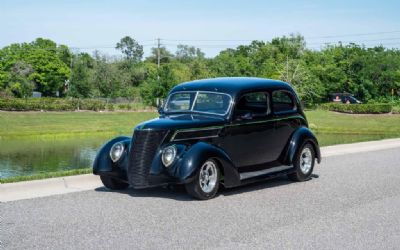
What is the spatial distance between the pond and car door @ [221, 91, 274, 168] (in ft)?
31.3

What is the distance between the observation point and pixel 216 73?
78.9 m

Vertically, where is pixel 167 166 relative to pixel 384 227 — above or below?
above

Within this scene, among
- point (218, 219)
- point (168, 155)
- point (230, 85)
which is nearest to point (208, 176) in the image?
point (168, 155)

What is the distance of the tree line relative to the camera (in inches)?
2788

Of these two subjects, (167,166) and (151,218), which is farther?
(167,166)

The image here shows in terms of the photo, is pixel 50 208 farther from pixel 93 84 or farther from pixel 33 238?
pixel 93 84

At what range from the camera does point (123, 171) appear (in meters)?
9.78

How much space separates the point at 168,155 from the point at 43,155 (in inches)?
737

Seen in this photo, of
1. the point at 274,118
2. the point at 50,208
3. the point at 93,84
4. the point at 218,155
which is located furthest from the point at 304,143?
the point at 93,84

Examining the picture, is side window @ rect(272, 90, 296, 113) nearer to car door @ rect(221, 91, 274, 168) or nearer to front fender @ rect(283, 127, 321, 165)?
car door @ rect(221, 91, 274, 168)

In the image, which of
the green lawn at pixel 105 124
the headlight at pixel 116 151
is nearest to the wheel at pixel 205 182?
the headlight at pixel 116 151

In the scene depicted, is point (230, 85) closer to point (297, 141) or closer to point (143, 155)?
point (297, 141)

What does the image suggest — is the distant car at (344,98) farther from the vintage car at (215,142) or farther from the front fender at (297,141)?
the vintage car at (215,142)

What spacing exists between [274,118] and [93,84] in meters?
69.6
